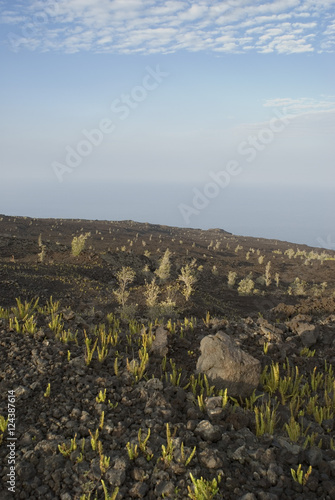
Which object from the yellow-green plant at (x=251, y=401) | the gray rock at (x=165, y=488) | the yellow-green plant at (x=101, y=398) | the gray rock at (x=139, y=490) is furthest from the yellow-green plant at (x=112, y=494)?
the yellow-green plant at (x=251, y=401)

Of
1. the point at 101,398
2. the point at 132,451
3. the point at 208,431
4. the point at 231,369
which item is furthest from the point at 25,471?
the point at 231,369

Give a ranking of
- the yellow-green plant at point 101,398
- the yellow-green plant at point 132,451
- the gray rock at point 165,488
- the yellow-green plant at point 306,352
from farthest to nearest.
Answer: the yellow-green plant at point 306,352
the yellow-green plant at point 101,398
the yellow-green plant at point 132,451
the gray rock at point 165,488

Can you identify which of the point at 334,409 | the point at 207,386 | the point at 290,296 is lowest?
the point at 290,296

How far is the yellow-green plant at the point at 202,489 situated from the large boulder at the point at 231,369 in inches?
58.2

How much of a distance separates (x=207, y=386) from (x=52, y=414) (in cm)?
159

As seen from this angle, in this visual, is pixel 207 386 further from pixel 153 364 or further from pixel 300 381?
pixel 300 381

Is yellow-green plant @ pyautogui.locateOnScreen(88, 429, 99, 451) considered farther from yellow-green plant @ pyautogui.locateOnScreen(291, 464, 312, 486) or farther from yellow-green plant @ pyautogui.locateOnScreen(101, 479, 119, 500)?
yellow-green plant @ pyautogui.locateOnScreen(291, 464, 312, 486)

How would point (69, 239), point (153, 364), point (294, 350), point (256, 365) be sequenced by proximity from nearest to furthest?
point (256, 365) < point (153, 364) < point (294, 350) < point (69, 239)

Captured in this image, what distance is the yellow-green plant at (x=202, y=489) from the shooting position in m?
2.41

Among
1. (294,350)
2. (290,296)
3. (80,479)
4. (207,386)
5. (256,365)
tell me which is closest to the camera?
(80,479)

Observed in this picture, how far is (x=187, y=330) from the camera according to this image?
5.69 m

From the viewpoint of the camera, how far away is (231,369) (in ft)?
13.0

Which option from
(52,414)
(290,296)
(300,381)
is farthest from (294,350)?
(290,296)

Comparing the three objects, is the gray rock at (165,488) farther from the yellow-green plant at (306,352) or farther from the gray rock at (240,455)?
the yellow-green plant at (306,352)
